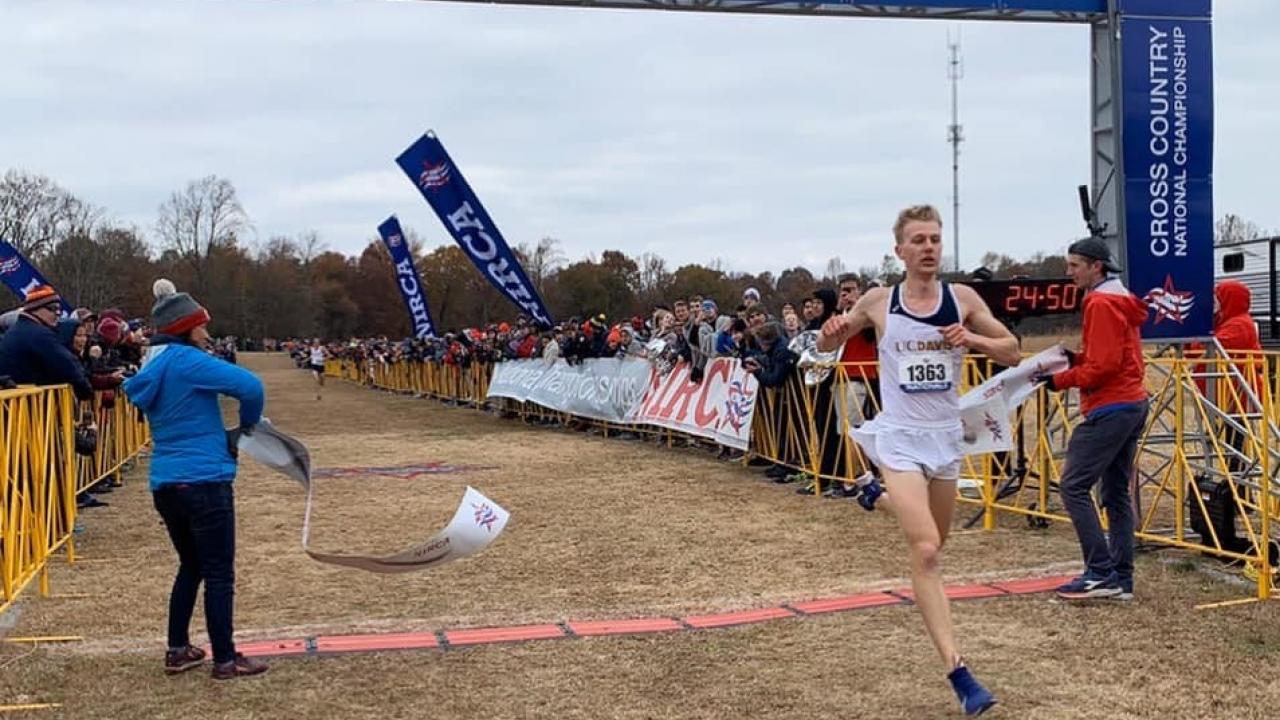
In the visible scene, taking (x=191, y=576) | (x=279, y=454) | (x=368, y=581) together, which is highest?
(x=279, y=454)

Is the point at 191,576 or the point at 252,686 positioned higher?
the point at 191,576

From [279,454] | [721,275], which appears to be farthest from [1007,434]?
[721,275]

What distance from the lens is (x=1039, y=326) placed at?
1208 inches

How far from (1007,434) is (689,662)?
6.15 feet

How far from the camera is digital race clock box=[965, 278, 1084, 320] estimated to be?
918 cm

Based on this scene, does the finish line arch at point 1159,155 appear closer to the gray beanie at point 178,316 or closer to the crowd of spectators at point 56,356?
the gray beanie at point 178,316

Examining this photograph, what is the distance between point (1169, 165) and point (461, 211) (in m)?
12.6

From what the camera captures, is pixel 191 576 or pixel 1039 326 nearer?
pixel 191 576

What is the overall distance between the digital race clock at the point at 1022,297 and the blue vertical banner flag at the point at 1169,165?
605 mm

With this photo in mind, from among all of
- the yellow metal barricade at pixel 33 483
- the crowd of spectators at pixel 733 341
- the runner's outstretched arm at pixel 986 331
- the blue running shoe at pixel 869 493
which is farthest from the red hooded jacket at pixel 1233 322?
the yellow metal barricade at pixel 33 483

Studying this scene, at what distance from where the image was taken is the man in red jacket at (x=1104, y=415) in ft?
20.2

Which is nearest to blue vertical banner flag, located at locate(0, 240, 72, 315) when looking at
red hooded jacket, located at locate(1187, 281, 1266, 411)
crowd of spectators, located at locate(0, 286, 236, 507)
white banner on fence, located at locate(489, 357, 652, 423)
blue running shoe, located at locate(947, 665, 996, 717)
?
white banner on fence, located at locate(489, 357, 652, 423)

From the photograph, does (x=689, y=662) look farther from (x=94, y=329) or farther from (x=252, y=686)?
(x=94, y=329)

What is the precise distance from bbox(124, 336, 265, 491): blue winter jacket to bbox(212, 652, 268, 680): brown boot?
2.66 ft
